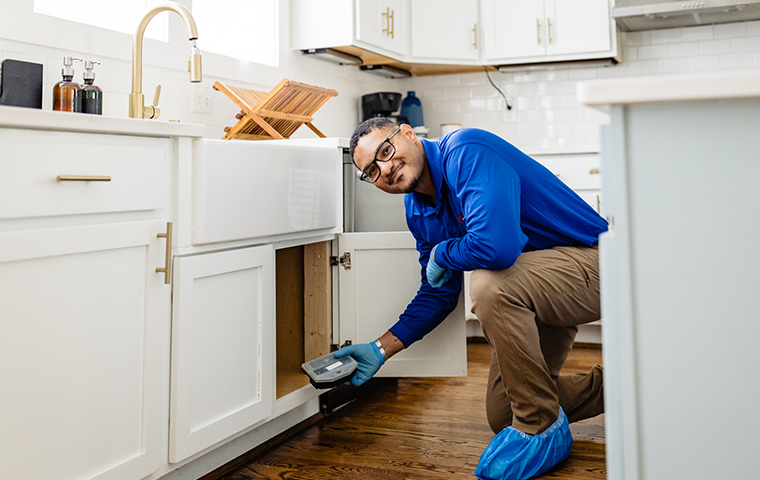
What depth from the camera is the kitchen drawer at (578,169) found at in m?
2.96

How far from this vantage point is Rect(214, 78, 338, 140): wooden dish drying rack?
6.87ft

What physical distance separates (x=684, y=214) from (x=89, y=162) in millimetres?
1042

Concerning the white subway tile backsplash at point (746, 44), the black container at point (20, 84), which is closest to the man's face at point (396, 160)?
the black container at point (20, 84)

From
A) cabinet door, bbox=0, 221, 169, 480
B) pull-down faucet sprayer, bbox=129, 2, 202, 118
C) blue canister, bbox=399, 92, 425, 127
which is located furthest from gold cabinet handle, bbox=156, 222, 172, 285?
blue canister, bbox=399, 92, 425, 127

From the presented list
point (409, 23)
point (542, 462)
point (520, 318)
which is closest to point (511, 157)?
point (520, 318)

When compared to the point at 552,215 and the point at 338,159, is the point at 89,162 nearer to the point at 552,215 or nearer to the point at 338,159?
the point at 338,159

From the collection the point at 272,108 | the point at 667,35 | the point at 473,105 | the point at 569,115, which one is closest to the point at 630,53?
the point at 667,35

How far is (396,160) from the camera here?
172 centimetres

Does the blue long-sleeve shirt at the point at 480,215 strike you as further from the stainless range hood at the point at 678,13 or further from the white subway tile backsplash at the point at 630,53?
the white subway tile backsplash at the point at 630,53

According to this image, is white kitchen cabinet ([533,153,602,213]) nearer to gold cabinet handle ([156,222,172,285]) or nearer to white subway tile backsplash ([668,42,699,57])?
white subway tile backsplash ([668,42,699,57])

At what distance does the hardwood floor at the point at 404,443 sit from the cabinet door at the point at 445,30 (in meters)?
1.78

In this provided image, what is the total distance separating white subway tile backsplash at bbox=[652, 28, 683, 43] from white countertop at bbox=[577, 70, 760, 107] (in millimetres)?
3077

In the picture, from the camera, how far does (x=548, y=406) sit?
1655 millimetres

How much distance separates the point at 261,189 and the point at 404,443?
0.86m
